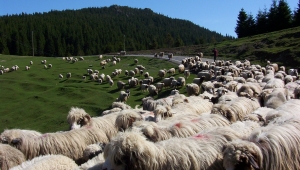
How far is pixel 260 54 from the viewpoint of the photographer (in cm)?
4041

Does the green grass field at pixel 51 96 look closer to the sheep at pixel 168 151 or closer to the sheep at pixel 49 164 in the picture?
the sheep at pixel 49 164

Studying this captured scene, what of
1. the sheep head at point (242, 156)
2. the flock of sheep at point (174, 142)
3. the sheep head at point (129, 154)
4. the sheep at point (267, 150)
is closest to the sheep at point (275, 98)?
the flock of sheep at point (174, 142)

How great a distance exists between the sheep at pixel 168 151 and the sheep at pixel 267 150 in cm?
68

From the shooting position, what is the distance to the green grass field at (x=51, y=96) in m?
21.2

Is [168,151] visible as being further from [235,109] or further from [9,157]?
[235,109]

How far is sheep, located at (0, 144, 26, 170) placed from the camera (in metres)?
6.67

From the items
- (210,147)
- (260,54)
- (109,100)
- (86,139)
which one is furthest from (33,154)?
(260,54)

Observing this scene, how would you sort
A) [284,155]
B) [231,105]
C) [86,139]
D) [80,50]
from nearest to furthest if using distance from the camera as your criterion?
[284,155] < [86,139] < [231,105] < [80,50]

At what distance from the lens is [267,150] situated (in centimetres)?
495

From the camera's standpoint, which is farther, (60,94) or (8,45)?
(8,45)

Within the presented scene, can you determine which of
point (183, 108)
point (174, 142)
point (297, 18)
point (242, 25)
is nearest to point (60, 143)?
point (174, 142)

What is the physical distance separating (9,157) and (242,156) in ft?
17.6

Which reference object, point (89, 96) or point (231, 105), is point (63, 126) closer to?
point (89, 96)

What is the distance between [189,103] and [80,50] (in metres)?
103
